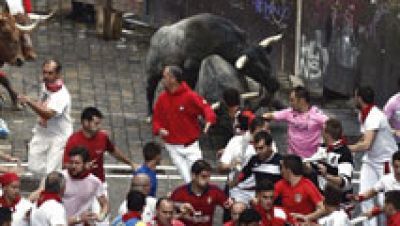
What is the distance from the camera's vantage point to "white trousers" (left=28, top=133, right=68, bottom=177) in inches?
623

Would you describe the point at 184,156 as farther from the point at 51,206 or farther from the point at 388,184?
the point at 51,206

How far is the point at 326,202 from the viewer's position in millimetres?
Result: 12547

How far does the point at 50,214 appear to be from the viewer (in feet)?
39.4

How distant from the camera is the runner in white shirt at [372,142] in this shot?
14992 millimetres

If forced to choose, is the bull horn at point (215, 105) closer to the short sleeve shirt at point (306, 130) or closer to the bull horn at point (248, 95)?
the bull horn at point (248, 95)

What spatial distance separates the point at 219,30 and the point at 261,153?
25.1 ft

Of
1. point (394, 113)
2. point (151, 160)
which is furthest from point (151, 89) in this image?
point (151, 160)

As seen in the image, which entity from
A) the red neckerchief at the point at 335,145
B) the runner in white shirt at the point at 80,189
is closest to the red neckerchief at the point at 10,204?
the runner in white shirt at the point at 80,189

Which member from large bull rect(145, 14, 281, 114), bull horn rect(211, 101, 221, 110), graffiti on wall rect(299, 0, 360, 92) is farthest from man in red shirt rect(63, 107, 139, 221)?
graffiti on wall rect(299, 0, 360, 92)

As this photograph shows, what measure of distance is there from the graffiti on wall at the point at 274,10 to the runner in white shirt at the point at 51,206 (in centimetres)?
1300

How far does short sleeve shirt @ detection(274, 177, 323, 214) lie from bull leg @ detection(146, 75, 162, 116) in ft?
28.3

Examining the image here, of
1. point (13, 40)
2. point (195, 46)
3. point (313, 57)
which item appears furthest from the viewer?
point (313, 57)

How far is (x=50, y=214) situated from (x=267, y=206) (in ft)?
6.63

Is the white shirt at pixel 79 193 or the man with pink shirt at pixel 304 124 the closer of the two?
the white shirt at pixel 79 193
